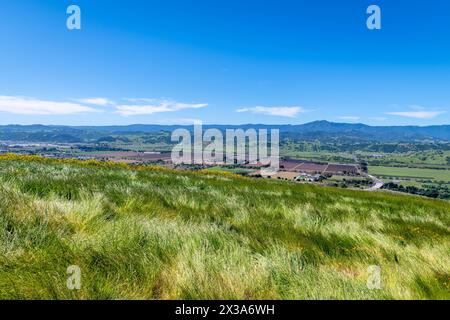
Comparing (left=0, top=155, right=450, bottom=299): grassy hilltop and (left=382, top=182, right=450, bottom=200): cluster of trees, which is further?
(left=382, top=182, right=450, bottom=200): cluster of trees

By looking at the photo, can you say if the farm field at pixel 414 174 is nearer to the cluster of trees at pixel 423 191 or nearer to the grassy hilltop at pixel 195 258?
the cluster of trees at pixel 423 191

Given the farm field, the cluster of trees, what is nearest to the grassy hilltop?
the cluster of trees

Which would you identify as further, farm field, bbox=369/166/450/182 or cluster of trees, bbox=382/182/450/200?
farm field, bbox=369/166/450/182

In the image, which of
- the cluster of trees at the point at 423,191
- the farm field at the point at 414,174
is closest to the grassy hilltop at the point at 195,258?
the cluster of trees at the point at 423,191

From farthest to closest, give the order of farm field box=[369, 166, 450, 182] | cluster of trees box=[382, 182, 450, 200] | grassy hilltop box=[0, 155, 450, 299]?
farm field box=[369, 166, 450, 182] → cluster of trees box=[382, 182, 450, 200] → grassy hilltop box=[0, 155, 450, 299]

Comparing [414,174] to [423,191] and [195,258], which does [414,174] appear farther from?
[195,258]

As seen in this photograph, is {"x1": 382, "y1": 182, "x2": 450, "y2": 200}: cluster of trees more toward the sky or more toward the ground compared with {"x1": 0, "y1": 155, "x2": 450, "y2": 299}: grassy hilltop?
more toward the ground

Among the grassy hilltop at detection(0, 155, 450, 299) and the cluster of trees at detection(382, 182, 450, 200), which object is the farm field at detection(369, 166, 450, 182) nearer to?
the cluster of trees at detection(382, 182, 450, 200)

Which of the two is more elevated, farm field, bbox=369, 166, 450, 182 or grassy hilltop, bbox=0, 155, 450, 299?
grassy hilltop, bbox=0, 155, 450, 299

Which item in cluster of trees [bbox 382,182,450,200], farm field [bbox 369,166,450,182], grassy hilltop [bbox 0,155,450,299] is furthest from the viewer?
farm field [bbox 369,166,450,182]

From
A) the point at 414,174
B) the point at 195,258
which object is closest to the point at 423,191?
the point at 414,174
